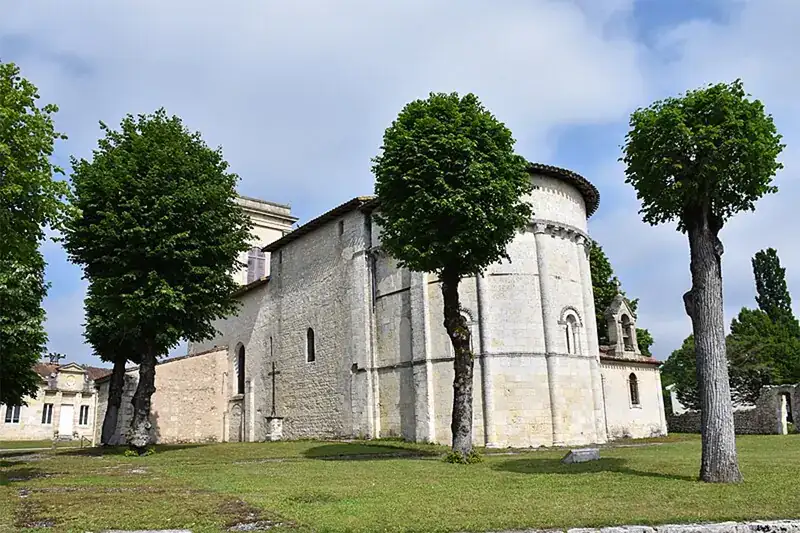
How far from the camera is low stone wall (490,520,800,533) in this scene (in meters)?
7.10

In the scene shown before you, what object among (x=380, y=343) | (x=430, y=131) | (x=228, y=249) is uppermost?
(x=430, y=131)

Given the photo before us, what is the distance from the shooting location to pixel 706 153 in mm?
11930

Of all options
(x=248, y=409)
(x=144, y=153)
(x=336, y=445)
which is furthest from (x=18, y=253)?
(x=248, y=409)

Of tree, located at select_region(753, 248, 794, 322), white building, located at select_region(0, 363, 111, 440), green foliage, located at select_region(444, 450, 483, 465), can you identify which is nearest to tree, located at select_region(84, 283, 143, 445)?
green foliage, located at select_region(444, 450, 483, 465)

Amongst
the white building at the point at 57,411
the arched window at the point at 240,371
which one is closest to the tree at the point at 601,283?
the arched window at the point at 240,371

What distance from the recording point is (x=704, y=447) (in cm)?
1127

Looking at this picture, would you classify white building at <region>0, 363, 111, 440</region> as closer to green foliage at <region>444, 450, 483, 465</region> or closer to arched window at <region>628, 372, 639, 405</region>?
arched window at <region>628, 372, 639, 405</region>

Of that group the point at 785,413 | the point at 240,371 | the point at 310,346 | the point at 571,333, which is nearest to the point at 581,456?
the point at 571,333

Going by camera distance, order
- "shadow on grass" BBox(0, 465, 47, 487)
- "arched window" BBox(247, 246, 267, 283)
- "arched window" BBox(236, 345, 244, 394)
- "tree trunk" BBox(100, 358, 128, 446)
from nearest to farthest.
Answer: "shadow on grass" BBox(0, 465, 47, 487), "tree trunk" BBox(100, 358, 128, 446), "arched window" BBox(236, 345, 244, 394), "arched window" BBox(247, 246, 267, 283)

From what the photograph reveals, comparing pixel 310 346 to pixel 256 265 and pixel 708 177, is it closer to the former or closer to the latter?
pixel 256 265

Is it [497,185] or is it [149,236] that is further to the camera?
[149,236]

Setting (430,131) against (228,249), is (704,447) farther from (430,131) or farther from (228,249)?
(228,249)

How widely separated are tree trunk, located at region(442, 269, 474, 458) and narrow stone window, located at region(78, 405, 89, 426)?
174 ft

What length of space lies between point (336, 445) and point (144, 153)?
12289mm
